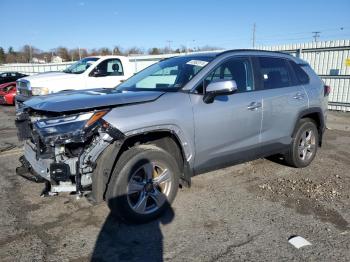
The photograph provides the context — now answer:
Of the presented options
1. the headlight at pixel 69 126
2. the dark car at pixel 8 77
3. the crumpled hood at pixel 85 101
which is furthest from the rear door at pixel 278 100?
the dark car at pixel 8 77

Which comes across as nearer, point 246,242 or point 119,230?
point 246,242

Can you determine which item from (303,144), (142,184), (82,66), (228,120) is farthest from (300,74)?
(82,66)

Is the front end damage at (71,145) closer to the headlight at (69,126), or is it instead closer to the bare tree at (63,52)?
the headlight at (69,126)

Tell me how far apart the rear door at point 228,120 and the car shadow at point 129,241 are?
0.96 m

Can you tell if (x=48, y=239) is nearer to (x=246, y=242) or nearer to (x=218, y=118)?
(x=246, y=242)

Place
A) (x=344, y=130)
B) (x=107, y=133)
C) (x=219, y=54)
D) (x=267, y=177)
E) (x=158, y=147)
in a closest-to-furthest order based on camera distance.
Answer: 1. (x=107, y=133)
2. (x=158, y=147)
3. (x=219, y=54)
4. (x=267, y=177)
5. (x=344, y=130)

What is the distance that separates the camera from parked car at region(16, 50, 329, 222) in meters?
3.31

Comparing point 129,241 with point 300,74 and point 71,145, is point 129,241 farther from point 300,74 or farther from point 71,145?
point 300,74

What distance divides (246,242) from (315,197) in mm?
1622

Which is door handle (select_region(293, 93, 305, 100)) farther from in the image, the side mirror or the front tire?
the front tire

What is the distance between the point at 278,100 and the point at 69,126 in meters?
3.00

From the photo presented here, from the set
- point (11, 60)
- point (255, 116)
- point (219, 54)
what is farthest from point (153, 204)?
point (11, 60)

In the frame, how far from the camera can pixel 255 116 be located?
4.52 meters

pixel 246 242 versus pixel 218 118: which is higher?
pixel 218 118
